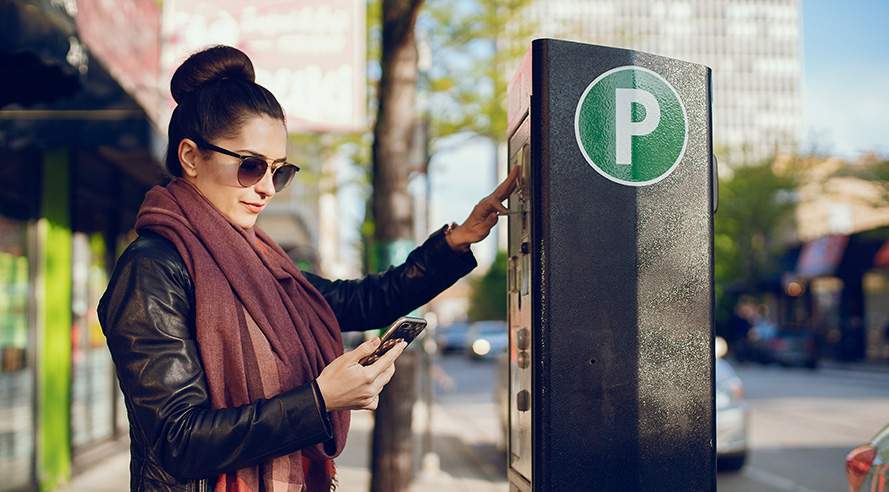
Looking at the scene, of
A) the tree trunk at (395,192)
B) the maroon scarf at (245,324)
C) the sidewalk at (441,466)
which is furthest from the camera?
the sidewalk at (441,466)

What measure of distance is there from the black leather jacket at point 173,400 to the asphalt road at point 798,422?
4.23 meters

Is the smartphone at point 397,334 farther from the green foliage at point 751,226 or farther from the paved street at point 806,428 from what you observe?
the green foliage at point 751,226

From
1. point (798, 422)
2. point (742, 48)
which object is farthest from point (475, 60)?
point (742, 48)

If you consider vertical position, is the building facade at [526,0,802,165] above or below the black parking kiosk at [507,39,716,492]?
above

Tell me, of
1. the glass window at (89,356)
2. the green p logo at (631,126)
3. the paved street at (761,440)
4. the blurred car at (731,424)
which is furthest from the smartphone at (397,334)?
the blurred car at (731,424)

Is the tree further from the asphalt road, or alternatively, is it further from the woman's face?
the woman's face

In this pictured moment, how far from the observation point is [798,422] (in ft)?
36.1

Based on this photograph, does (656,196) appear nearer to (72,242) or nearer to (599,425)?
(599,425)

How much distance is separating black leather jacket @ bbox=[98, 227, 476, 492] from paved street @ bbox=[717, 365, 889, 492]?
635 cm

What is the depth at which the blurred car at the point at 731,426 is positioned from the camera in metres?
7.54

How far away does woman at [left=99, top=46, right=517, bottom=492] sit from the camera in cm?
160

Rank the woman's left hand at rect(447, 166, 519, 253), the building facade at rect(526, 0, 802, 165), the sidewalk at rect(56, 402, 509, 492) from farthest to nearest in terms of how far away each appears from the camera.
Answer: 1. the building facade at rect(526, 0, 802, 165)
2. the sidewalk at rect(56, 402, 509, 492)
3. the woman's left hand at rect(447, 166, 519, 253)

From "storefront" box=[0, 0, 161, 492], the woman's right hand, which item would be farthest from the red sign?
the woman's right hand

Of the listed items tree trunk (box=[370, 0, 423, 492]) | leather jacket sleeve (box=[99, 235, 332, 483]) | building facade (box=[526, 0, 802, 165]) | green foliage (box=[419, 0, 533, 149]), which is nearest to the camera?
leather jacket sleeve (box=[99, 235, 332, 483])
